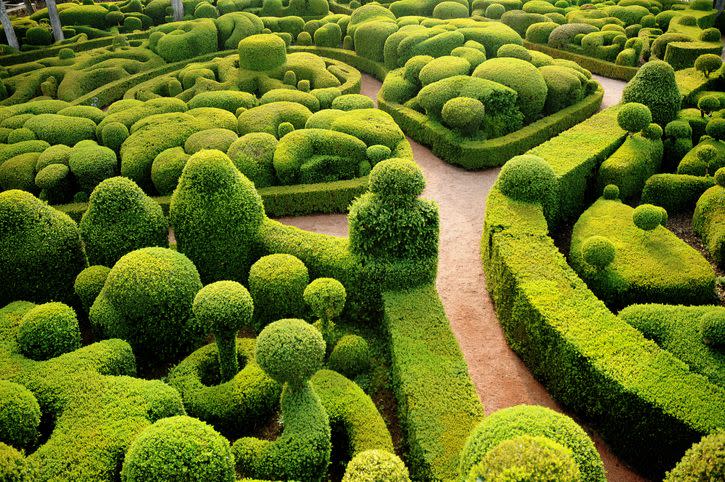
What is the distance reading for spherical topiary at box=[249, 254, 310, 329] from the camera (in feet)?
38.1

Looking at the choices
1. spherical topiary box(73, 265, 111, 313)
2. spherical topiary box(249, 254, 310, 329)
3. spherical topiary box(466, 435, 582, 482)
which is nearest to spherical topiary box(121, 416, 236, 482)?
spherical topiary box(466, 435, 582, 482)

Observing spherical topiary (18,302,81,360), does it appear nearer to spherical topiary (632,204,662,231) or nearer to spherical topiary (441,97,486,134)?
spherical topiary (632,204,662,231)

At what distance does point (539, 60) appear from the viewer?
23578 millimetres

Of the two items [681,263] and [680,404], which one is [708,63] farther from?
[680,404]

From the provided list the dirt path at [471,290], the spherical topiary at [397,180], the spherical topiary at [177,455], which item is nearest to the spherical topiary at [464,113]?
the dirt path at [471,290]

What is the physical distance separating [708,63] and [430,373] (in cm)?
2067

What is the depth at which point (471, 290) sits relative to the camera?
14125 millimetres

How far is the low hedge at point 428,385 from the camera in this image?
890 cm

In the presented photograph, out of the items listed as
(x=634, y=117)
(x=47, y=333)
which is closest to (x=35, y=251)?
(x=47, y=333)

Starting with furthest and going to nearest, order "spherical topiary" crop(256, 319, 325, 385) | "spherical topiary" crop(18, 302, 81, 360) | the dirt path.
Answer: the dirt path
"spherical topiary" crop(18, 302, 81, 360)
"spherical topiary" crop(256, 319, 325, 385)

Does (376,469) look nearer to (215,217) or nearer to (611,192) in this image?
(215,217)

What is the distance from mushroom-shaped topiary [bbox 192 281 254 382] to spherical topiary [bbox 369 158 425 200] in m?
3.84

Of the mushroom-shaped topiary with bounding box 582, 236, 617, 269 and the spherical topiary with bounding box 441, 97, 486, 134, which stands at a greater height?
the spherical topiary with bounding box 441, 97, 486, 134

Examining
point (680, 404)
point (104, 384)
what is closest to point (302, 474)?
point (104, 384)
